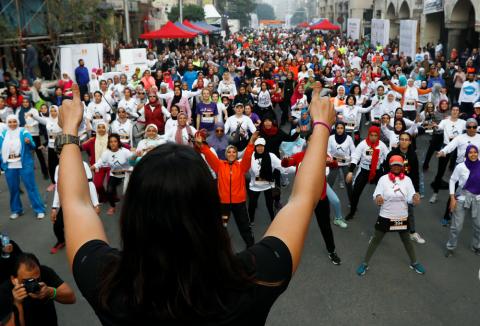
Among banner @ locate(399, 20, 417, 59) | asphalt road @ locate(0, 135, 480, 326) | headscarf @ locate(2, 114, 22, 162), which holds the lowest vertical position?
asphalt road @ locate(0, 135, 480, 326)

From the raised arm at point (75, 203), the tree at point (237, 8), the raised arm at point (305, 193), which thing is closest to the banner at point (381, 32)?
the raised arm at point (305, 193)

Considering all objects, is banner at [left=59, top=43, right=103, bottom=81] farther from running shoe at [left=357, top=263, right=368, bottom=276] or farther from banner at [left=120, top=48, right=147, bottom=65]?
running shoe at [left=357, top=263, right=368, bottom=276]

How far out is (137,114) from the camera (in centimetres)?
1190

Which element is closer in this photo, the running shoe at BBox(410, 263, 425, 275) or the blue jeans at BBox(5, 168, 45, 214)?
the running shoe at BBox(410, 263, 425, 275)

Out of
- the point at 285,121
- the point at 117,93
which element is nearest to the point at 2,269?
the point at 117,93

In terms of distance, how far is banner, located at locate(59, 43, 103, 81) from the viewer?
18.6 metres

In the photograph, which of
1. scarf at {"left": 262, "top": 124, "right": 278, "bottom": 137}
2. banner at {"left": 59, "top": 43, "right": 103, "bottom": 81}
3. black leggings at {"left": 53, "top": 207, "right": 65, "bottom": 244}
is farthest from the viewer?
banner at {"left": 59, "top": 43, "right": 103, "bottom": 81}

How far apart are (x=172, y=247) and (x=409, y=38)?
25.4 metres

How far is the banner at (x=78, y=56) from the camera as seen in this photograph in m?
18.6

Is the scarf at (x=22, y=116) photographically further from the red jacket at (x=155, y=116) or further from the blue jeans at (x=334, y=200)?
the blue jeans at (x=334, y=200)

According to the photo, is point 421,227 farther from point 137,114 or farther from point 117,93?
point 117,93

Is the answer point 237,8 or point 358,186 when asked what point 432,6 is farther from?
point 237,8

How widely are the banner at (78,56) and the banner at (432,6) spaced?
1839 centimetres

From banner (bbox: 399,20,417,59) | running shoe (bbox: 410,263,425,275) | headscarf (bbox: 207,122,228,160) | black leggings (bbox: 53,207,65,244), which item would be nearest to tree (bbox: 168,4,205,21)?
banner (bbox: 399,20,417,59)
